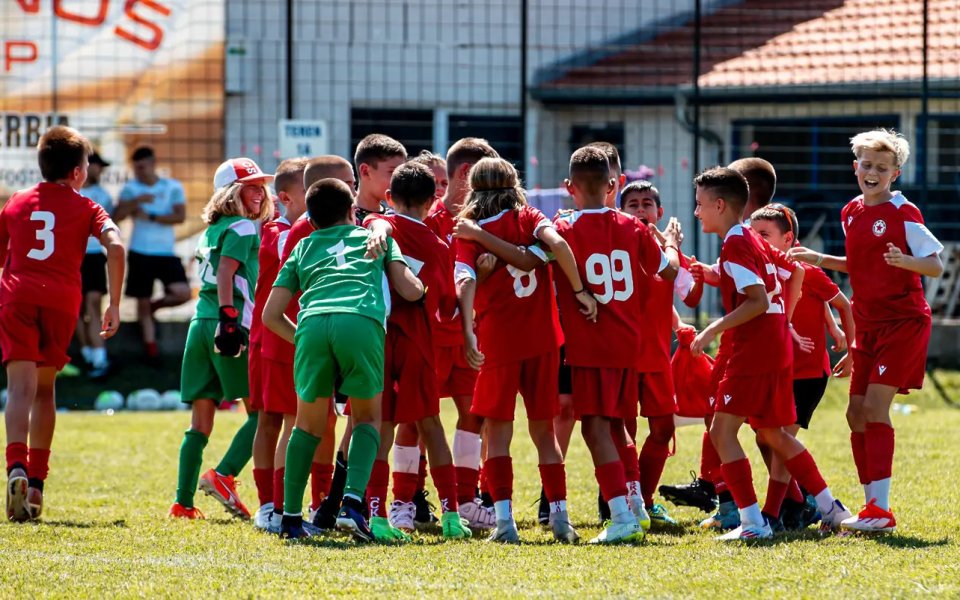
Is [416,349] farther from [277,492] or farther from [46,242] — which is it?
[46,242]

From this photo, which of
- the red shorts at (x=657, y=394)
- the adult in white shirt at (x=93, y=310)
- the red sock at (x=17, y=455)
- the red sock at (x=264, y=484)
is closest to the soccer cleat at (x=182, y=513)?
the red sock at (x=264, y=484)

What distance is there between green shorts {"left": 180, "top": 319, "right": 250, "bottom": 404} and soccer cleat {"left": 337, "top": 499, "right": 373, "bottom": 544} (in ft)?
5.36

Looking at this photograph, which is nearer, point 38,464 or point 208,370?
point 38,464

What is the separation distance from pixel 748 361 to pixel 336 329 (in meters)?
1.91

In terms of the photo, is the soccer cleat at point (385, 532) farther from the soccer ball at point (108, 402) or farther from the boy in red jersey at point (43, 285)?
the soccer ball at point (108, 402)

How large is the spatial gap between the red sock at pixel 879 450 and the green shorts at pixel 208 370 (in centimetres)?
331

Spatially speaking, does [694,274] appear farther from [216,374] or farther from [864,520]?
[216,374]

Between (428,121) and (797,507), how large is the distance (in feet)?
32.3

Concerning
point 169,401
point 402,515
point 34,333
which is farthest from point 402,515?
point 169,401

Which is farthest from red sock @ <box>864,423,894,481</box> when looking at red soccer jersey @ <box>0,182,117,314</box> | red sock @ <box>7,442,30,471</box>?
red sock @ <box>7,442,30,471</box>

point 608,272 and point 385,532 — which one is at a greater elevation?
point 608,272

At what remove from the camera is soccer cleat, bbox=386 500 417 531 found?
7.27 m

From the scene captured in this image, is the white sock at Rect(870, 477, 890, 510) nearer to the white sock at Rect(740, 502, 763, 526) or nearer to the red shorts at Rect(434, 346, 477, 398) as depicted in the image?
the white sock at Rect(740, 502, 763, 526)

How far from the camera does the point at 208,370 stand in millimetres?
8047
